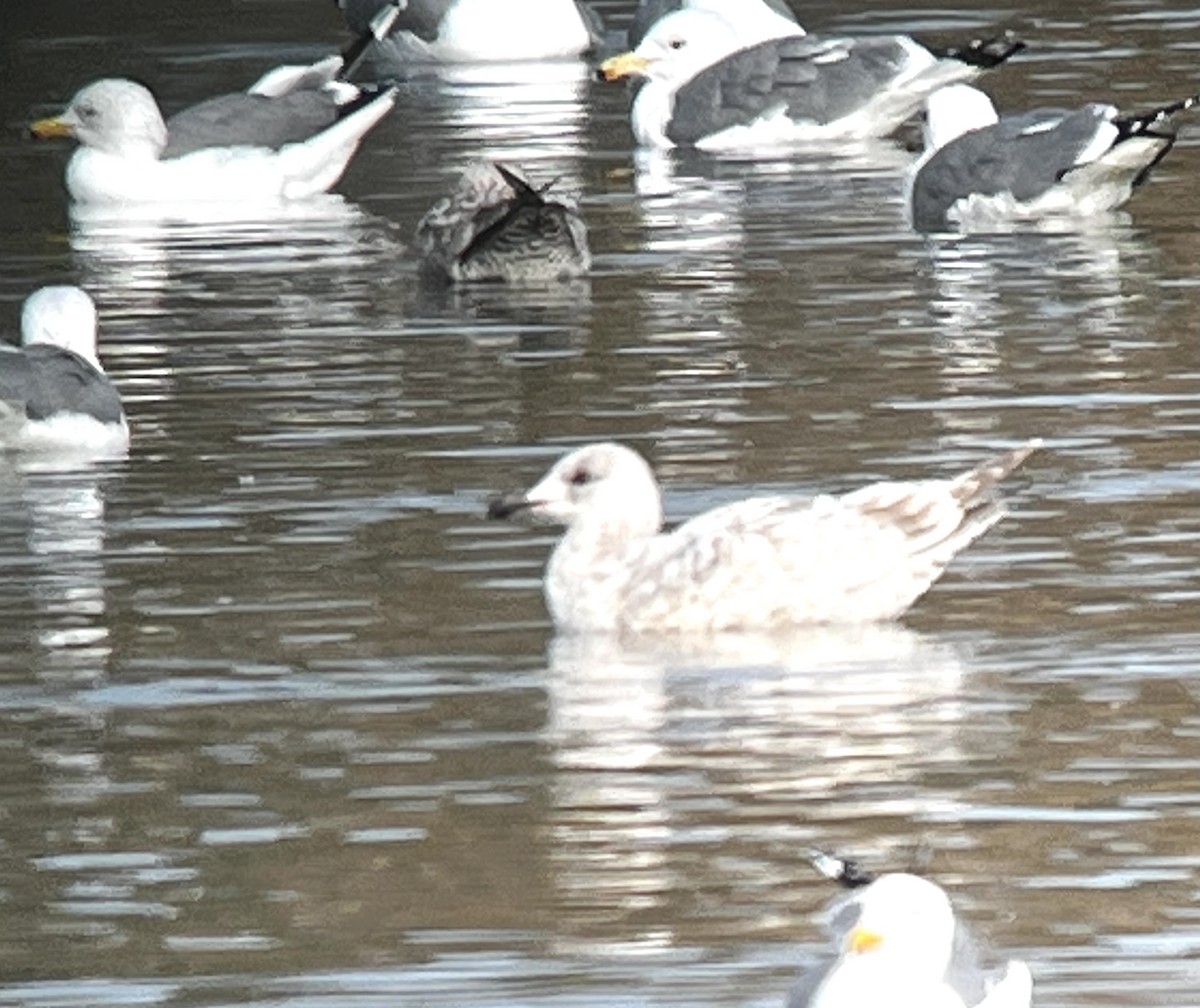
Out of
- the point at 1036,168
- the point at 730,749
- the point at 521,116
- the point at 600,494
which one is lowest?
the point at 521,116

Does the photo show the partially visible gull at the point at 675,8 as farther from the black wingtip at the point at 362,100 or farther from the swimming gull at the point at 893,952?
the swimming gull at the point at 893,952

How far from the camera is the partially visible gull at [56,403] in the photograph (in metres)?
13.5

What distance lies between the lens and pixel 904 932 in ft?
20.7

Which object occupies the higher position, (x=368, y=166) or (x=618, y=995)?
(x=618, y=995)

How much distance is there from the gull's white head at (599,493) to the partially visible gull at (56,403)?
312 centimetres

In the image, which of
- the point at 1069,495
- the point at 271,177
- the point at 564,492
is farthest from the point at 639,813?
the point at 271,177

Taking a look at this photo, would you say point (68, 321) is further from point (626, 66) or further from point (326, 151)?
point (626, 66)

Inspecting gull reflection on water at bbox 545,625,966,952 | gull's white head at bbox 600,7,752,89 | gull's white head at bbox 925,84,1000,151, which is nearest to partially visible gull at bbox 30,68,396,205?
gull's white head at bbox 600,7,752,89

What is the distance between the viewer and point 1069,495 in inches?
465

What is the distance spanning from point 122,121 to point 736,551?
9.84 m

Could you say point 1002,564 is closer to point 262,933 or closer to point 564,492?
point 564,492

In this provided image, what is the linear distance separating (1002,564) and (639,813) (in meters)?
2.51

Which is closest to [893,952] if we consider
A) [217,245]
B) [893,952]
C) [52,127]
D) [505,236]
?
[893,952]

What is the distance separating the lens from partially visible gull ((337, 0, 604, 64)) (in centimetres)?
2433
